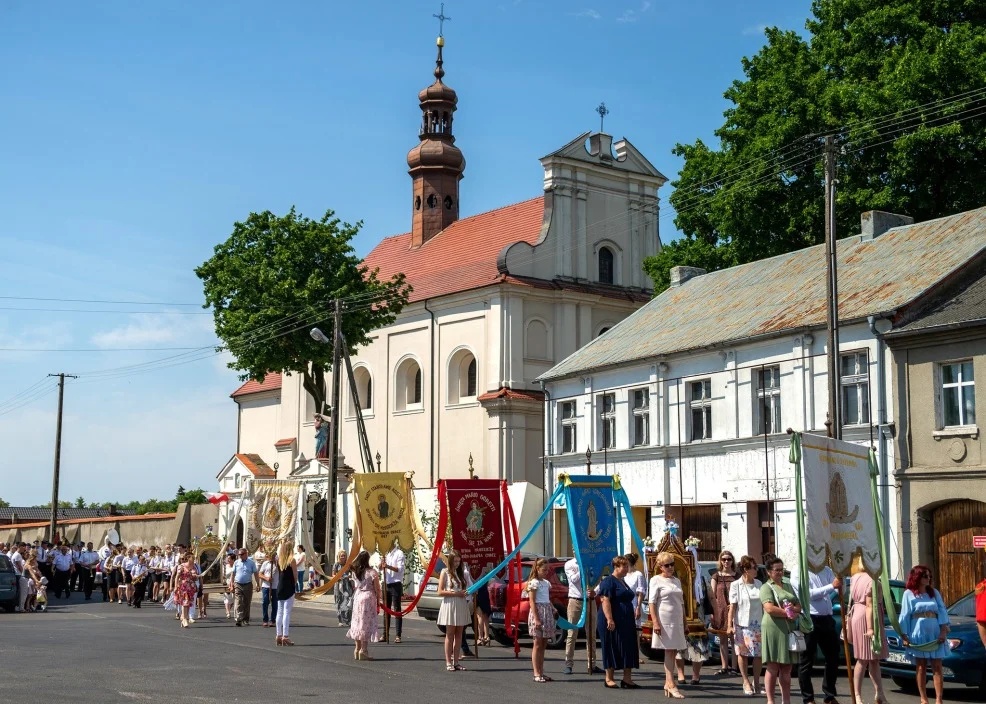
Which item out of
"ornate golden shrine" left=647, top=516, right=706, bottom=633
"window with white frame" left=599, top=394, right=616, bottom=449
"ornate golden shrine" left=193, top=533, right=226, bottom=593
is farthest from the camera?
"ornate golden shrine" left=193, top=533, right=226, bottom=593

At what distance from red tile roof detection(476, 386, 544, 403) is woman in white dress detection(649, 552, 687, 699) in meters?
31.7

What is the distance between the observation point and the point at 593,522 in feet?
64.5

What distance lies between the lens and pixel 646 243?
53219 millimetres

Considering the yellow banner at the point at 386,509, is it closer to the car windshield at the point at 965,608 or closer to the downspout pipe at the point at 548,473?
the car windshield at the point at 965,608

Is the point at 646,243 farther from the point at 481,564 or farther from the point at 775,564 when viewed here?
the point at 775,564

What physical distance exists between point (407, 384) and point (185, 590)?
28407 mm

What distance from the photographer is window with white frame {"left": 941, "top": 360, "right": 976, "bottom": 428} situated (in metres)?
26.4

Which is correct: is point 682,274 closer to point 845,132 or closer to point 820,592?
point 845,132

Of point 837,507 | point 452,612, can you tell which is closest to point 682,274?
point 452,612

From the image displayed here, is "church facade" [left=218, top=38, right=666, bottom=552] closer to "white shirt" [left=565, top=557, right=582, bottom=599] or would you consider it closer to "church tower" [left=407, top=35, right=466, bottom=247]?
"church tower" [left=407, top=35, right=466, bottom=247]

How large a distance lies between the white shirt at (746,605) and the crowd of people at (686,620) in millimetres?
14

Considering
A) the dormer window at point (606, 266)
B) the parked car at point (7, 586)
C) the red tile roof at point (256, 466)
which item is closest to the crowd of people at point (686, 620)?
the parked car at point (7, 586)

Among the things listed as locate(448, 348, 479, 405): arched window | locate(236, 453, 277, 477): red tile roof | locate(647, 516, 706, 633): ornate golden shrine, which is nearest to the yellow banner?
locate(647, 516, 706, 633): ornate golden shrine

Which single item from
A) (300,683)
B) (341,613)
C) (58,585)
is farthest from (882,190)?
(58,585)
